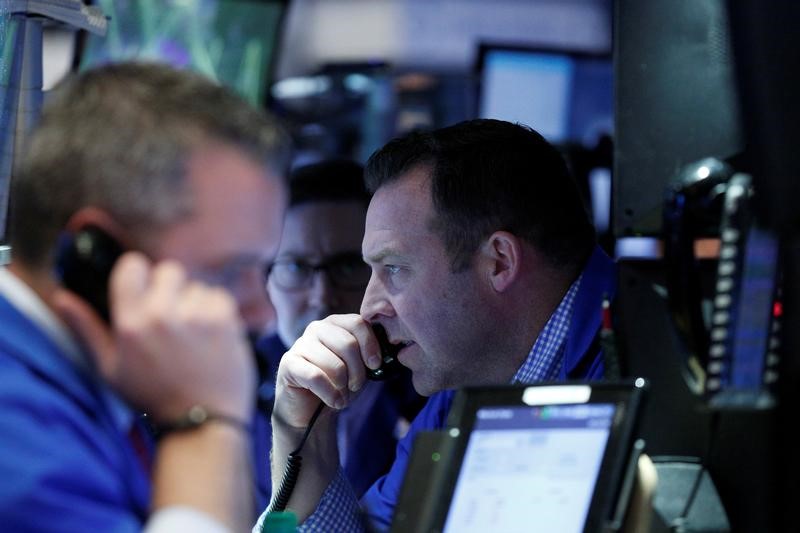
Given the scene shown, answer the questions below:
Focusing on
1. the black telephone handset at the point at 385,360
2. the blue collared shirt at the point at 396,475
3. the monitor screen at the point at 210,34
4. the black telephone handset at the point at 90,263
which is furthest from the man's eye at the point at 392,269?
the monitor screen at the point at 210,34

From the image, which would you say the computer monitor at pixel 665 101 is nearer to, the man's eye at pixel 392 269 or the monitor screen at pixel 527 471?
the monitor screen at pixel 527 471

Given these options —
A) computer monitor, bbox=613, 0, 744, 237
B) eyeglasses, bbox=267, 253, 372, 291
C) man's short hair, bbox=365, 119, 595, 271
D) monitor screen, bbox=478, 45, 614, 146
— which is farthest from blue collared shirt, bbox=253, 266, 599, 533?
monitor screen, bbox=478, 45, 614, 146

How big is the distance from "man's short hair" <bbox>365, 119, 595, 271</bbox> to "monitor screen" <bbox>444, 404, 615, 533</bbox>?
1033 millimetres

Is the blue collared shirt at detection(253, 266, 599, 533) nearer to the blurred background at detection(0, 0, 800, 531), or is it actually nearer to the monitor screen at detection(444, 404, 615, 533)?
the blurred background at detection(0, 0, 800, 531)

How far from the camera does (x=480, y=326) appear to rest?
8.96 ft

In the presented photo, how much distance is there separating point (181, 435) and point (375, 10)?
7946 mm

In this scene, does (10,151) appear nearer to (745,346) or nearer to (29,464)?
(29,464)

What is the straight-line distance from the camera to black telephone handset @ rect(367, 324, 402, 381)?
267 cm

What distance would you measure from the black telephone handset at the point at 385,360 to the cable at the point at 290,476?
15cm

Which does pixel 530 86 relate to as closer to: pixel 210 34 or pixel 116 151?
pixel 210 34

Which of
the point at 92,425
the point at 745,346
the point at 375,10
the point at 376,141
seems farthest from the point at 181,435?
the point at 375,10

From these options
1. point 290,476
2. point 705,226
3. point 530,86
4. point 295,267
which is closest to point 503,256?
point 290,476

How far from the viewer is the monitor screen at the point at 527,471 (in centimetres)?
169

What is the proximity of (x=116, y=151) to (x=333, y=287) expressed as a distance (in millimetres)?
2381
